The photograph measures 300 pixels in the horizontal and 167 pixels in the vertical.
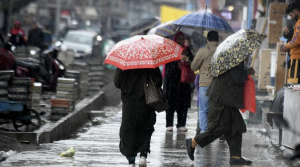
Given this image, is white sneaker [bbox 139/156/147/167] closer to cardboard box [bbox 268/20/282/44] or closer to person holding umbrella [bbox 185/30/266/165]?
person holding umbrella [bbox 185/30/266/165]

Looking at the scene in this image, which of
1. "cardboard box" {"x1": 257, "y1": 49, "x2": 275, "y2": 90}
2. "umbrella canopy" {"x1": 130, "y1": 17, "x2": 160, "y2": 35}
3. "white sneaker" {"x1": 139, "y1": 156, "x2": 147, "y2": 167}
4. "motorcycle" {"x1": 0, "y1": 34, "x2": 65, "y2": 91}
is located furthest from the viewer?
"umbrella canopy" {"x1": 130, "y1": 17, "x2": 160, "y2": 35}

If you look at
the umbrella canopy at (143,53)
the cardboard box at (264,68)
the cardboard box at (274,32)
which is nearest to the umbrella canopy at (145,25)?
the cardboard box at (264,68)

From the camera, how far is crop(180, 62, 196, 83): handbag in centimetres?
1162

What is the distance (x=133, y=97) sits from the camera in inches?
325

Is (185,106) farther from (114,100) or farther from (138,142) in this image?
(114,100)

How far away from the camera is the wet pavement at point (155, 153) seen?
8.73 m

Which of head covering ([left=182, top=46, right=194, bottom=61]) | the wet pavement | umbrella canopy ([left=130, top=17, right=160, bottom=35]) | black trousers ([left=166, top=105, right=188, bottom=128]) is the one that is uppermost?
umbrella canopy ([left=130, top=17, right=160, bottom=35])

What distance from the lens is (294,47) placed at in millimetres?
9273

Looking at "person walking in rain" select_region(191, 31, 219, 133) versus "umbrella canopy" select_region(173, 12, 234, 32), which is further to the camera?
"umbrella canopy" select_region(173, 12, 234, 32)

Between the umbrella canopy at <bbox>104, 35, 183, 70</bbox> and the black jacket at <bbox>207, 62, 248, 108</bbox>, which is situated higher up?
the umbrella canopy at <bbox>104, 35, 183, 70</bbox>

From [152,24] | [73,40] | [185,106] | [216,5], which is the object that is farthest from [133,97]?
[73,40]

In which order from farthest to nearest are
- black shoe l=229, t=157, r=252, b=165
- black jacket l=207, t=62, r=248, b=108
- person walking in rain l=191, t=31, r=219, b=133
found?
person walking in rain l=191, t=31, r=219, b=133, black shoe l=229, t=157, r=252, b=165, black jacket l=207, t=62, r=248, b=108

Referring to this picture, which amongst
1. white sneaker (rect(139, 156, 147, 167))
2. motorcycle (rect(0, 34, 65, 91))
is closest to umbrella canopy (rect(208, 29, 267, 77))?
white sneaker (rect(139, 156, 147, 167))

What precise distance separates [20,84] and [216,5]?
12847 mm
